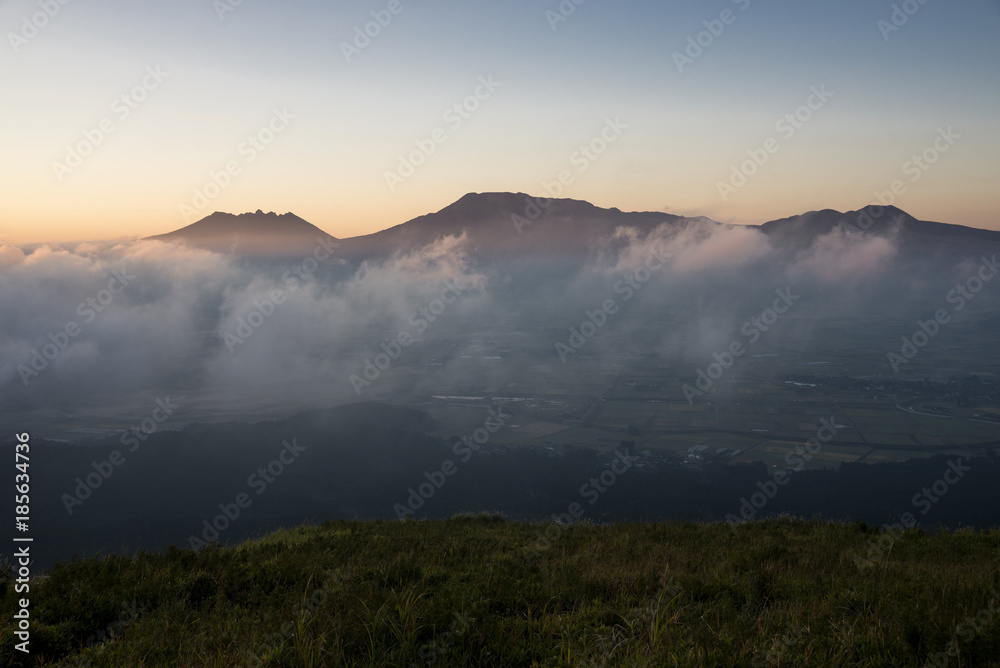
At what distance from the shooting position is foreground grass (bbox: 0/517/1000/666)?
427cm

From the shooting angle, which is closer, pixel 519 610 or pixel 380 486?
pixel 519 610

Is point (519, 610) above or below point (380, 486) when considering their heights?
above

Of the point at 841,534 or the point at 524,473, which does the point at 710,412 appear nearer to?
the point at 524,473

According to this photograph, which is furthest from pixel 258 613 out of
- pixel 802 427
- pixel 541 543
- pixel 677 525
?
pixel 802 427

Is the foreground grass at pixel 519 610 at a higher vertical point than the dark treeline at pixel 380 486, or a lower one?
higher

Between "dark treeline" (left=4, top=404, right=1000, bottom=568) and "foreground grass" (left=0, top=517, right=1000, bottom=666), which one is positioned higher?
"foreground grass" (left=0, top=517, right=1000, bottom=666)

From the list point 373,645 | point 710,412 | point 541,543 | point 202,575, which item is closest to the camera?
point 373,645

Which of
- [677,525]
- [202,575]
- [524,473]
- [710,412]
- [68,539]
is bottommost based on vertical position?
[68,539]

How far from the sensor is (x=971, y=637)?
14.5ft

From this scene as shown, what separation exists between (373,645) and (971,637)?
519 centimetres

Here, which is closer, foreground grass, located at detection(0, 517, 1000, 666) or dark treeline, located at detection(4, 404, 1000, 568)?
foreground grass, located at detection(0, 517, 1000, 666)

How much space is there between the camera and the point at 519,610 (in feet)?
18.3

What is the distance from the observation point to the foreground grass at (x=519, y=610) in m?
4.27

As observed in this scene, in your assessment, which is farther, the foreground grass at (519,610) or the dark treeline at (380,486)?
the dark treeline at (380,486)
